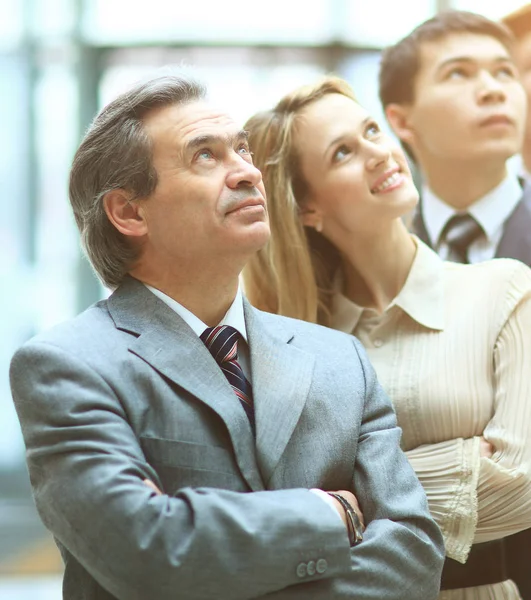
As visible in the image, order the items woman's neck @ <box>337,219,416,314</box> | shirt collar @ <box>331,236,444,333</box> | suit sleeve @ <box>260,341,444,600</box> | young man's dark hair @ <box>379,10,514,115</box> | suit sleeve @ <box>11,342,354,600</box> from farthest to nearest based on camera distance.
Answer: young man's dark hair @ <box>379,10,514,115</box> < woman's neck @ <box>337,219,416,314</box> < shirt collar @ <box>331,236,444,333</box> < suit sleeve @ <box>260,341,444,600</box> < suit sleeve @ <box>11,342,354,600</box>

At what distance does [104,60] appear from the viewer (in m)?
7.16

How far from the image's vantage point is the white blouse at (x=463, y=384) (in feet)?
7.30

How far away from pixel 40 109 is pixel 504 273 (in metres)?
5.65

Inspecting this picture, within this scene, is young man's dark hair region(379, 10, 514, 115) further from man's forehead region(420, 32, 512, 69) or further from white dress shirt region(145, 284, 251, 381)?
white dress shirt region(145, 284, 251, 381)

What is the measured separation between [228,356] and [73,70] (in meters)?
5.63

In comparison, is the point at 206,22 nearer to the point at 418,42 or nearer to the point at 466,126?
the point at 418,42

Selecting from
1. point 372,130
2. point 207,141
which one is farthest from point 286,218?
point 207,141

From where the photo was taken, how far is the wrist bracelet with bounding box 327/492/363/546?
74.9 inches

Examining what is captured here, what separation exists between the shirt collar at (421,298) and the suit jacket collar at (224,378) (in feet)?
1.53

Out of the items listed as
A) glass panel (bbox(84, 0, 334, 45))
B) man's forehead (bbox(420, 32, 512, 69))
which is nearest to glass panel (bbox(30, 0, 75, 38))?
glass panel (bbox(84, 0, 334, 45))

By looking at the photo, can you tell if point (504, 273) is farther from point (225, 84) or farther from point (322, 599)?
point (225, 84)

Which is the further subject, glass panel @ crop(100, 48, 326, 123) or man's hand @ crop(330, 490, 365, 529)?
glass panel @ crop(100, 48, 326, 123)

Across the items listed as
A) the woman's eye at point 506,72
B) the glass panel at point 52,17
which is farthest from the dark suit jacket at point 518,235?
the glass panel at point 52,17

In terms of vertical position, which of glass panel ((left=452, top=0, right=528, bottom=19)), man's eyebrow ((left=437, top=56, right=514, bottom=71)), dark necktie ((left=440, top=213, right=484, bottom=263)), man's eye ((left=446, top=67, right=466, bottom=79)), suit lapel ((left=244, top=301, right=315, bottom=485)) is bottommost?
suit lapel ((left=244, top=301, right=315, bottom=485))
